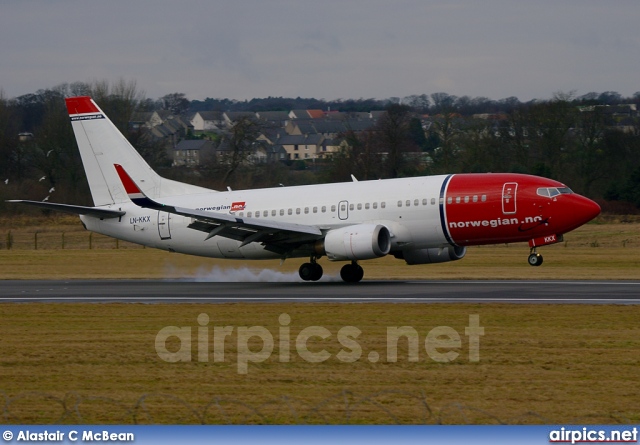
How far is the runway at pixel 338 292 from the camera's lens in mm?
28859

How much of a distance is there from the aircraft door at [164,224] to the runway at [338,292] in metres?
2.36

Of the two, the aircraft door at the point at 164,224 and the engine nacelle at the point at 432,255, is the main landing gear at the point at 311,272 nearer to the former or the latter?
the engine nacelle at the point at 432,255

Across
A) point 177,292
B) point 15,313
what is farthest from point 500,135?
point 15,313

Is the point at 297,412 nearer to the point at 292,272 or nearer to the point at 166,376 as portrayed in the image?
the point at 166,376

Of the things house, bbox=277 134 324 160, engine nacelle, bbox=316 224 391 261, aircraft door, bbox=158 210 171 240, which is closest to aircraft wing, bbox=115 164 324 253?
engine nacelle, bbox=316 224 391 261

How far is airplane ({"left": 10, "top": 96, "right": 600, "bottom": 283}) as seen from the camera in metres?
34.4

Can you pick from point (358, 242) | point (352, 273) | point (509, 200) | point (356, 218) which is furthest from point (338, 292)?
point (509, 200)

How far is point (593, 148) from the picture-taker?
267 feet

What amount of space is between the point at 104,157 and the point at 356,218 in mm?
11865

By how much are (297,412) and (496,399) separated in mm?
2994
